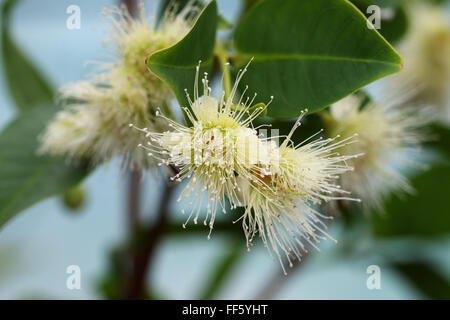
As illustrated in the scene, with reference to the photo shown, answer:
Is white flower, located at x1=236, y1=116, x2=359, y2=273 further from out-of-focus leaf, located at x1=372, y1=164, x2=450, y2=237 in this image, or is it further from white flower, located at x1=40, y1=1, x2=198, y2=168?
out-of-focus leaf, located at x1=372, y1=164, x2=450, y2=237

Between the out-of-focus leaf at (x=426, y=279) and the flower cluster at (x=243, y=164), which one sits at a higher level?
the flower cluster at (x=243, y=164)

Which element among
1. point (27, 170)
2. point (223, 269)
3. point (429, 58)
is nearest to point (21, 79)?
point (27, 170)

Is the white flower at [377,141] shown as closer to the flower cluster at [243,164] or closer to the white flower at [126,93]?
the flower cluster at [243,164]

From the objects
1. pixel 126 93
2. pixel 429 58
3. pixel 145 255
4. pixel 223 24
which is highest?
pixel 429 58

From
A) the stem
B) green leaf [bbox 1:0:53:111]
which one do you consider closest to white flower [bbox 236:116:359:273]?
the stem

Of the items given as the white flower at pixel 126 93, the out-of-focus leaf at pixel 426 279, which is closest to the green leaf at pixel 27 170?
the white flower at pixel 126 93

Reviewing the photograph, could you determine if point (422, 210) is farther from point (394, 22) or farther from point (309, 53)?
point (309, 53)
